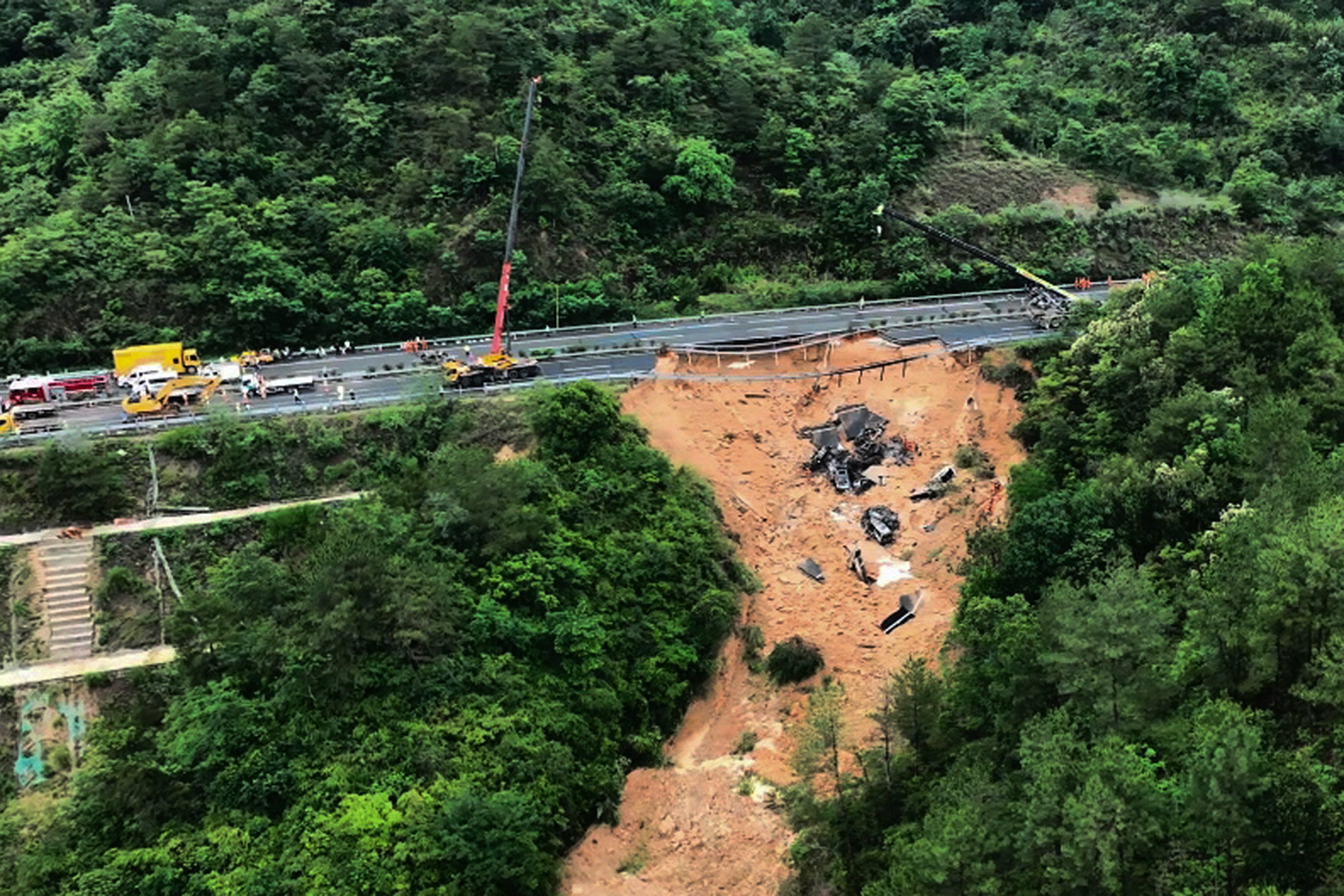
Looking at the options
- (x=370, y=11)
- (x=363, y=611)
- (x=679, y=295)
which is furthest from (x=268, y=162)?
(x=363, y=611)

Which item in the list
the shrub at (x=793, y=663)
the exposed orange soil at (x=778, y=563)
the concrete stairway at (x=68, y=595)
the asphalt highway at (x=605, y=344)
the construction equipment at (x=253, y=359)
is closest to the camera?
the exposed orange soil at (x=778, y=563)

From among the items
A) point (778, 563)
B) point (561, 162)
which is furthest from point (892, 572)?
point (561, 162)

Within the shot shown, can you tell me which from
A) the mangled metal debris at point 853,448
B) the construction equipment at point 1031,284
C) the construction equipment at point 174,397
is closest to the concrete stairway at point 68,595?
the construction equipment at point 174,397

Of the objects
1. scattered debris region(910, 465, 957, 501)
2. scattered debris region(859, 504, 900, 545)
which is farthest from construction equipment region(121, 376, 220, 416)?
scattered debris region(910, 465, 957, 501)

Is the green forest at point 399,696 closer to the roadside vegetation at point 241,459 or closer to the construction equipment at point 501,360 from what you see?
the roadside vegetation at point 241,459

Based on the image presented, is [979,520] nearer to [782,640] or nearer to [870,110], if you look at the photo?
[782,640]

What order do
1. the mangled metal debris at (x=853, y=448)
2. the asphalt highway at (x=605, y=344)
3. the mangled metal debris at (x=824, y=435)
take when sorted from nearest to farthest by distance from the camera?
1. the asphalt highway at (x=605, y=344)
2. the mangled metal debris at (x=853, y=448)
3. the mangled metal debris at (x=824, y=435)
